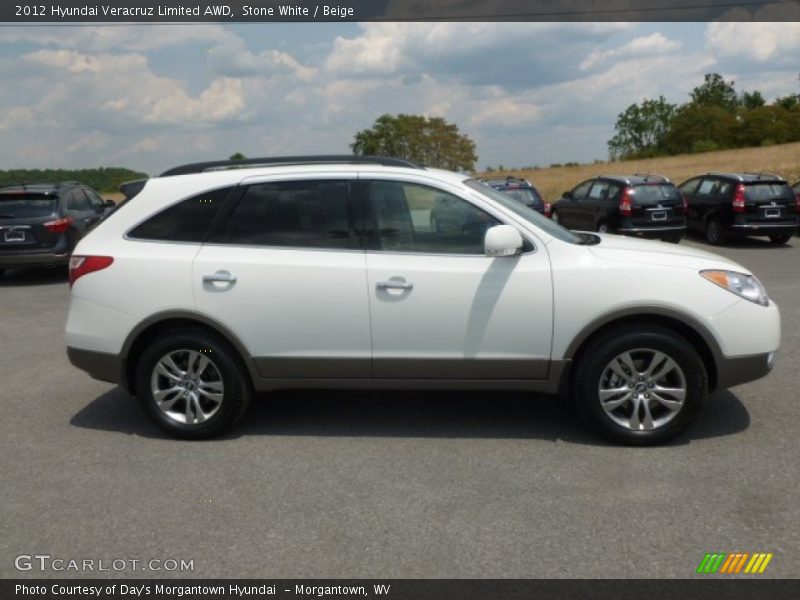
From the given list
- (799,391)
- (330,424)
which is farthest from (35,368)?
(799,391)

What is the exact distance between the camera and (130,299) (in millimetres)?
5148

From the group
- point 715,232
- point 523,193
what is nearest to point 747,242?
point 715,232

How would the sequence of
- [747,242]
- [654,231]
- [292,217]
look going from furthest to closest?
[747,242], [654,231], [292,217]

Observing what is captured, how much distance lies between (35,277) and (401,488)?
12104 mm

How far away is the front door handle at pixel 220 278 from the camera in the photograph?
16.5ft

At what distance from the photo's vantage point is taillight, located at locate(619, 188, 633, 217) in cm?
1598

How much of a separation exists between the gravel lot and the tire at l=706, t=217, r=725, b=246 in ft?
38.5

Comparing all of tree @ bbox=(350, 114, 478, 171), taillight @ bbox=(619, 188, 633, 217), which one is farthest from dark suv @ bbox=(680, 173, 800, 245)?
tree @ bbox=(350, 114, 478, 171)

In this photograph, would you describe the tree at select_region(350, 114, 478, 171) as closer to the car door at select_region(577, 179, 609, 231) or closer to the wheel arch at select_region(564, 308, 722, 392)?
the car door at select_region(577, 179, 609, 231)

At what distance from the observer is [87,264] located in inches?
207

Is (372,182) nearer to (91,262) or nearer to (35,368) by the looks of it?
(91,262)

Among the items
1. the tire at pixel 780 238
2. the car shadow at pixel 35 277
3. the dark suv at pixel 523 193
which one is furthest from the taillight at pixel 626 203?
the car shadow at pixel 35 277

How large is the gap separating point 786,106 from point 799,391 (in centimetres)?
10521
